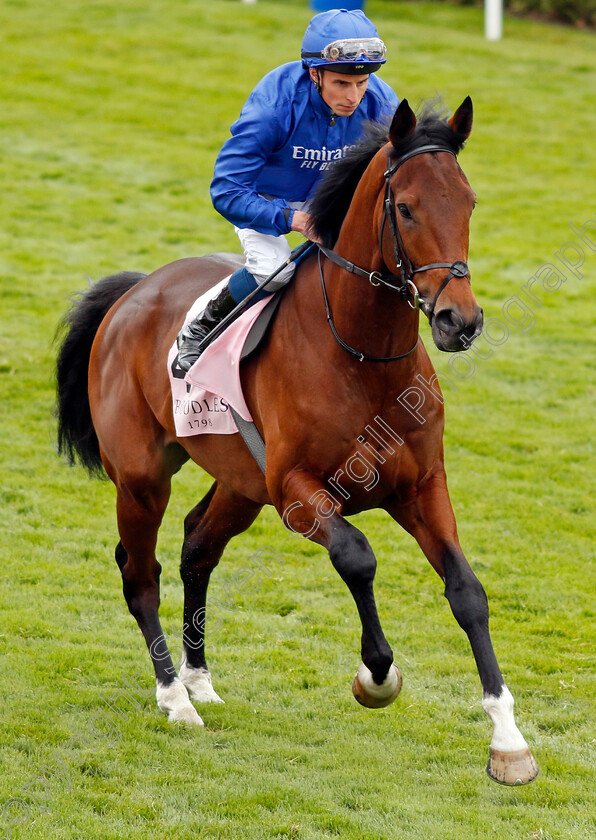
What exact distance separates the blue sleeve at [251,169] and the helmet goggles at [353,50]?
0.34m

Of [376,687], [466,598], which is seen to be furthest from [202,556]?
[466,598]

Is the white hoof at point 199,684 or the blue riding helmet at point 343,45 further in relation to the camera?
the white hoof at point 199,684

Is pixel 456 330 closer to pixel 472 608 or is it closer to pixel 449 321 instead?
pixel 449 321

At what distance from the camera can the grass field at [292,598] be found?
4.45 metres

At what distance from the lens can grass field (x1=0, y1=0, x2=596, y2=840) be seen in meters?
4.45

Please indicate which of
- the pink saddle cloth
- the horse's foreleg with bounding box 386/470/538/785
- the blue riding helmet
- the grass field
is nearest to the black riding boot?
the pink saddle cloth

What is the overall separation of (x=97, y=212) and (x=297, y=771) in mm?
10821

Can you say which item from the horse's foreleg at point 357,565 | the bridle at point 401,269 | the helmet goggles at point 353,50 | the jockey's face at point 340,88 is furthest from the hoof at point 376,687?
the helmet goggles at point 353,50

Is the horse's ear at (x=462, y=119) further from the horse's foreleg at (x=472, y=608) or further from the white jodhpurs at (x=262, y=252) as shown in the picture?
the horse's foreleg at (x=472, y=608)

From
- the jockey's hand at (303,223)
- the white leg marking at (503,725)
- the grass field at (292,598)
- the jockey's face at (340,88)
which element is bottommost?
the grass field at (292,598)

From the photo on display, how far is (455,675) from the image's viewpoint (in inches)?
224

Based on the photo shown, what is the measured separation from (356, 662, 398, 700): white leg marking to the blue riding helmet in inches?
90.6

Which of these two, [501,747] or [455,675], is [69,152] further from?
[501,747]

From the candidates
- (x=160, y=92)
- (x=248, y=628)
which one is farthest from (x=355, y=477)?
(x=160, y=92)
